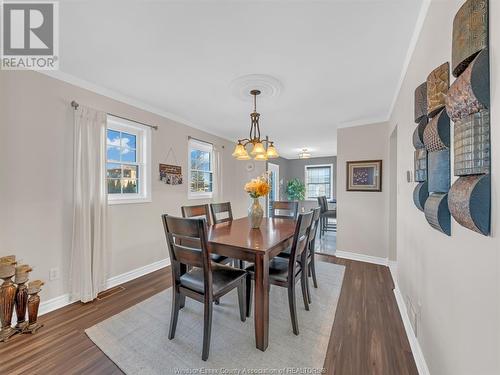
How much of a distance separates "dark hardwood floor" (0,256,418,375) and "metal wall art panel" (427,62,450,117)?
5.50 feet

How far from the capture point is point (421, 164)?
1.51 m

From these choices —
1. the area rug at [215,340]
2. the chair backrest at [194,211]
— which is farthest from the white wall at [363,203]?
the chair backrest at [194,211]

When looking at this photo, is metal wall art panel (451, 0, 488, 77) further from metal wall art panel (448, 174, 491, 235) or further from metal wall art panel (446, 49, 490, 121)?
Result: metal wall art panel (448, 174, 491, 235)

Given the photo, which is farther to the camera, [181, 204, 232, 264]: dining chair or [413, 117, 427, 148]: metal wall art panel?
[181, 204, 232, 264]: dining chair

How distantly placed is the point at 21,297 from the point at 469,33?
10.8ft

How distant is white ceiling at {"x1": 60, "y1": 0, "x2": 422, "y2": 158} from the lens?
4.93 ft

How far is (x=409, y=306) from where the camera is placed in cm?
186

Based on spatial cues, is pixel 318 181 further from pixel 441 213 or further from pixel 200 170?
pixel 441 213

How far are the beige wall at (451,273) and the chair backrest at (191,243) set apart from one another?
1.34 m

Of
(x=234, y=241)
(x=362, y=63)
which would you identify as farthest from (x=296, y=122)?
(x=234, y=241)

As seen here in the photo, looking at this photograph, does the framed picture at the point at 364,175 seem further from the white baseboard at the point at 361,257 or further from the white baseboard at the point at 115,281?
the white baseboard at the point at 115,281

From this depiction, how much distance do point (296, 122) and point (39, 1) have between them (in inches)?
133

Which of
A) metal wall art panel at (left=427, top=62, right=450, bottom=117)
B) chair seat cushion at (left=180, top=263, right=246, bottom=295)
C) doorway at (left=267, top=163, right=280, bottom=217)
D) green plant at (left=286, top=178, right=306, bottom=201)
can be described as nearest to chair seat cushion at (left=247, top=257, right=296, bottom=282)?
chair seat cushion at (left=180, top=263, right=246, bottom=295)

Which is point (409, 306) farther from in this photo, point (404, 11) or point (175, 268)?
point (404, 11)
